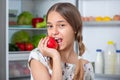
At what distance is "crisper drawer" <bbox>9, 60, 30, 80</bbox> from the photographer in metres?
2.43

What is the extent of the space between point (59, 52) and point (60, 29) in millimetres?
104

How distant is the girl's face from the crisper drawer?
154 centimetres

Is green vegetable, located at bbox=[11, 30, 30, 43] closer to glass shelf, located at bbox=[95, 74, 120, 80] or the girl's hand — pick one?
glass shelf, located at bbox=[95, 74, 120, 80]

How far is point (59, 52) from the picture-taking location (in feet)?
3.23

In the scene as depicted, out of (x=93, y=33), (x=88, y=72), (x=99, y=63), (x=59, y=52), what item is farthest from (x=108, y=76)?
(x=59, y=52)

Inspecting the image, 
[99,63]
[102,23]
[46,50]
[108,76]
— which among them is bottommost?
[108,76]

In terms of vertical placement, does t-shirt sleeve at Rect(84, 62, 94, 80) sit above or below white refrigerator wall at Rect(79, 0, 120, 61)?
below

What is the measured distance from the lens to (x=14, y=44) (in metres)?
2.45

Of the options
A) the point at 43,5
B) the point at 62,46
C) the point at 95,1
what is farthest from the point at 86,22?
the point at 62,46

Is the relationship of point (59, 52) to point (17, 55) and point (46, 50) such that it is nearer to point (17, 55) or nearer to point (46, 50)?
point (46, 50)

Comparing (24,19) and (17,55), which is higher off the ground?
(24,19)

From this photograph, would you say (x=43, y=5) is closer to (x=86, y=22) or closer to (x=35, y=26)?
(x=35, y=26)

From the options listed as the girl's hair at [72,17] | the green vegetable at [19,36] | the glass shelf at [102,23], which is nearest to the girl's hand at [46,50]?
the girl's hair at [72,17]

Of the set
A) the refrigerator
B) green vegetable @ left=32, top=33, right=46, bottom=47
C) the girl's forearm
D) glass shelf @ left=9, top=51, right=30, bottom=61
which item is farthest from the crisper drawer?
the girl's forearm
